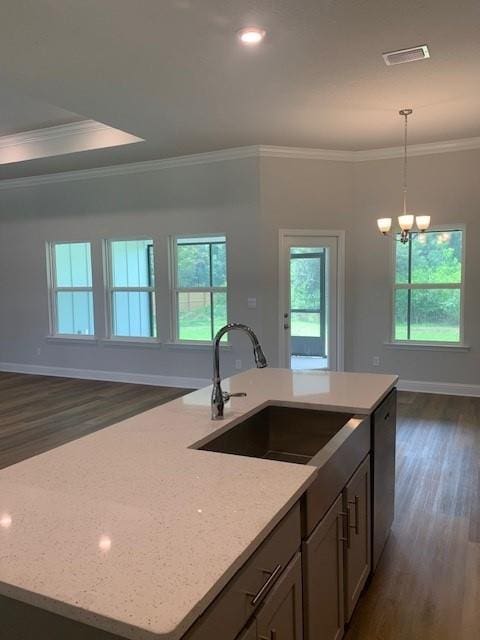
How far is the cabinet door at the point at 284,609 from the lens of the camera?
1.21 metres

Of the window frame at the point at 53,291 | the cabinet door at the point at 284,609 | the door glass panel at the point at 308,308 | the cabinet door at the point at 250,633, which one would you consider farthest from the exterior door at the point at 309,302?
the cabinet door at the point at 250,633

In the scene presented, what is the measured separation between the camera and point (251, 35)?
299cm

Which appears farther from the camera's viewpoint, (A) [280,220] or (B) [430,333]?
(B) [430,333]

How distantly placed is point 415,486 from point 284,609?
8.14 feet

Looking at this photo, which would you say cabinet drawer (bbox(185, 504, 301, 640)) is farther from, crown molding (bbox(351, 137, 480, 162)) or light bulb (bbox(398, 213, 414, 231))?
crown molding (bbox(351, 137, 480, 162))

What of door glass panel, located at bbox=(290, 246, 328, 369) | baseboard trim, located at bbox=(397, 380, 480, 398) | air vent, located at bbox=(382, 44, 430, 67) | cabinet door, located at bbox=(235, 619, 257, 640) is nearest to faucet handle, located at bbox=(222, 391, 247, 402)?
cabinet door, located at bbox=(235, 619, 257, 640)

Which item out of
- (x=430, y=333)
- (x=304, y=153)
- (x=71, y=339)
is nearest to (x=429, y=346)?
A: (x=430, y=333)

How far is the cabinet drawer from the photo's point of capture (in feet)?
3.15

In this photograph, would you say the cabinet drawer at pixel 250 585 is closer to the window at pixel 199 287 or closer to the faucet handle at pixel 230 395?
the faucet handle at pixel 230 395

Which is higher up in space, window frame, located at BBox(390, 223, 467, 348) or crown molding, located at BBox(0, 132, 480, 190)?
crown molding, located at BBox(0, 132, 480, 190)

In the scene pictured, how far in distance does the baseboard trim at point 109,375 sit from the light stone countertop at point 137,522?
4.58 metres

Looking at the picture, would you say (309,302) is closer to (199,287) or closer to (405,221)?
(199,287)

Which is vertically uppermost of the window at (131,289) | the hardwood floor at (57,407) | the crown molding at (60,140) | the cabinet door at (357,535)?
the crown molding at (60,140)

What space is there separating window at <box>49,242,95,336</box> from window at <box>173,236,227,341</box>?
1.52 meters
